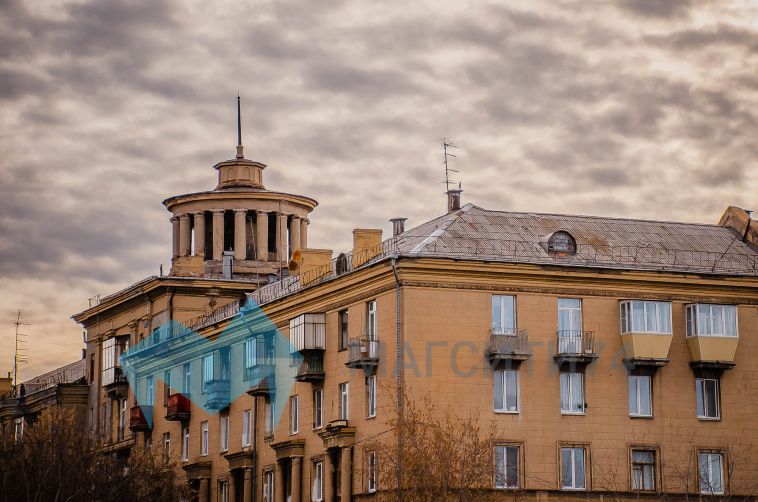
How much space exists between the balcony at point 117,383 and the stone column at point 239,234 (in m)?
9.80

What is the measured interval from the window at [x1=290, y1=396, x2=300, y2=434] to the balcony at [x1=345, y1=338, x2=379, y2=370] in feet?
20.1

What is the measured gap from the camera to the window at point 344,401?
6681 cm

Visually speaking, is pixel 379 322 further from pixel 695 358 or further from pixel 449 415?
pixel 695 358

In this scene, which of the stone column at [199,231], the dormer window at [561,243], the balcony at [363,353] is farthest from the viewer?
the stone column at [199,231]

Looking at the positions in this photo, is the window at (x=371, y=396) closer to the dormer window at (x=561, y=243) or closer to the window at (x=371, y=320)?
the window at (x=371, y=320)

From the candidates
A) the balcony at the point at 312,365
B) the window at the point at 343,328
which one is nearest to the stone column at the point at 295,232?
the balcony at the point at 312,365

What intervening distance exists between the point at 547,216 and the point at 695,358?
8.82 meters

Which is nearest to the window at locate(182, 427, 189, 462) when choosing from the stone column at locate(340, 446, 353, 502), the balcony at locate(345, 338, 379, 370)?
the stone column at locate(340, 446, 353, 502)

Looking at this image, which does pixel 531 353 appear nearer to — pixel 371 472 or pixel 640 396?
pixel 640 396

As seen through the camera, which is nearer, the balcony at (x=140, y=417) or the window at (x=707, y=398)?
the window at (x=707, y=398)

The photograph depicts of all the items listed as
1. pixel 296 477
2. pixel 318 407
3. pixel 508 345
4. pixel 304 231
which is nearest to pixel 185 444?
pixel 296 477

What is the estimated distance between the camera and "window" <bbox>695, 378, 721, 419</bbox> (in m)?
66.1

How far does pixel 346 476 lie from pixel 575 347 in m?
10.0

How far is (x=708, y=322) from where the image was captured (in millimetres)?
66000
